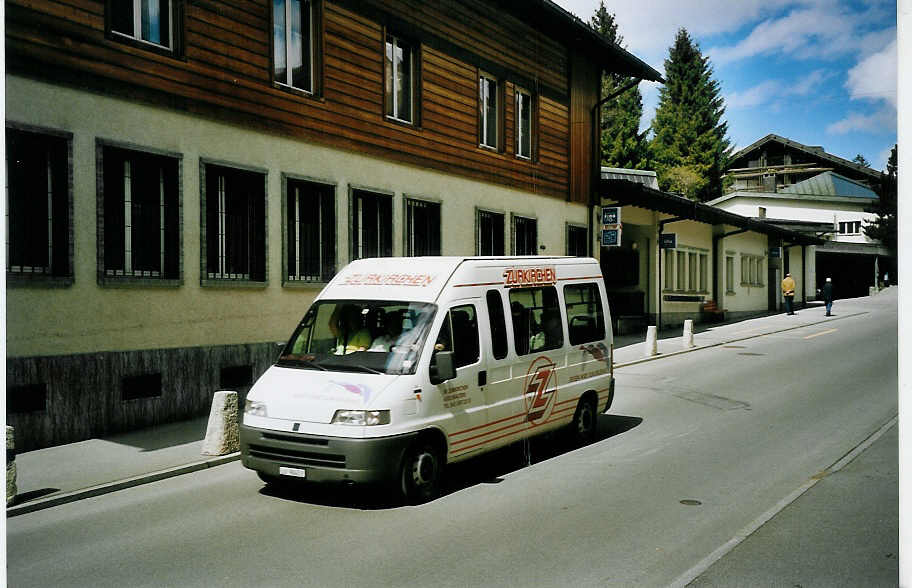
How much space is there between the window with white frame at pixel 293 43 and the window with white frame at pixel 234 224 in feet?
6.84

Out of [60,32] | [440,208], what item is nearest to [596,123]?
[440,208]

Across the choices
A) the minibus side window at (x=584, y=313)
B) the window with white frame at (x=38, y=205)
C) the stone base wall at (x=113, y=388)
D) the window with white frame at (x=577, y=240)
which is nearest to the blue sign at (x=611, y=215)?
the window with white frame at (x=577, y=240)

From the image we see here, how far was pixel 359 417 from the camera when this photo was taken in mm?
7578

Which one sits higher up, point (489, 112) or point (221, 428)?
point (489, 112)

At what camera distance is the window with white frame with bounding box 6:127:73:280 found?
10.4 meters

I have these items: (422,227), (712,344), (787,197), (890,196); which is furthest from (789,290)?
(890,196)

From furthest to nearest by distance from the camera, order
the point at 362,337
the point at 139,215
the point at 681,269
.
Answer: the point at 681,269 → the point at 139,215 → the point at 362,337

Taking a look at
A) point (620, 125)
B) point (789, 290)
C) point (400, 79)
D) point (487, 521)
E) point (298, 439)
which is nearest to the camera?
point (487, 521)

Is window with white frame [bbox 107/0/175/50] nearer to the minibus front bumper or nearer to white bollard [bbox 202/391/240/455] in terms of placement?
white bollard [bbox 202/391/240/455]

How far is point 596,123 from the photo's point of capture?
25719mm

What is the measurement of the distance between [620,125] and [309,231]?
41.6m

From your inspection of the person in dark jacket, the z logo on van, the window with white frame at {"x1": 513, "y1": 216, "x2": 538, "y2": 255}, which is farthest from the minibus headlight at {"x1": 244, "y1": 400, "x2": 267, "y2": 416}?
the person in dark jacket

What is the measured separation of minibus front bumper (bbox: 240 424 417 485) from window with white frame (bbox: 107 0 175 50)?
23.5 feet

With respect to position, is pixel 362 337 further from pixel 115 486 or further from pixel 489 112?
pixel 489 112
